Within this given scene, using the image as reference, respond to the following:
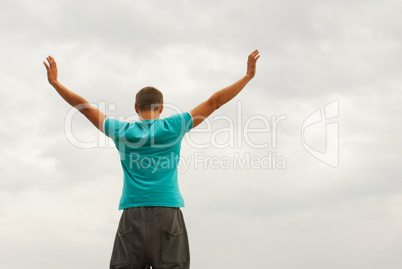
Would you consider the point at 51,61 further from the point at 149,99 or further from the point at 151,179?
the point at 151,179

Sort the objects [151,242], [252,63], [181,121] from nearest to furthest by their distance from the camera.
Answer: [151,242] < [181,121] < [252,63]

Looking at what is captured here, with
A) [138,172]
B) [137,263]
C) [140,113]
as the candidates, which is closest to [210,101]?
[140,113]

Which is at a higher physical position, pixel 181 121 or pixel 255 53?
pixel 255 53

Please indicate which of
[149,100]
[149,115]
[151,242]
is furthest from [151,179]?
[149,100]

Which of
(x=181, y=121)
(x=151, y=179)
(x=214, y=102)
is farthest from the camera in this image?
(x=214, y=102)

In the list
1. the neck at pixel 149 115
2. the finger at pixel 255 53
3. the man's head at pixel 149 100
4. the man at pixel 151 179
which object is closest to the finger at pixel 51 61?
the man at pixel 151 179

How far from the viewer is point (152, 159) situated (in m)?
5.64

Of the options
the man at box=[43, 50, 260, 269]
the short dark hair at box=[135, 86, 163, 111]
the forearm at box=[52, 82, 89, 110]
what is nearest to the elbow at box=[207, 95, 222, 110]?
the man at box=[43, 50, 260, 269]

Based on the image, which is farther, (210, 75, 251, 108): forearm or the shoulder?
(210, 75, 251, 108): forearm

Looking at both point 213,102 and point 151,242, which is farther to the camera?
point 213,102

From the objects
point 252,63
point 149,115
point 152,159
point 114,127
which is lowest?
point 152,159

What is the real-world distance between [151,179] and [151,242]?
0.81 metres

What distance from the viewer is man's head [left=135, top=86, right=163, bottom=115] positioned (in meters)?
5.92

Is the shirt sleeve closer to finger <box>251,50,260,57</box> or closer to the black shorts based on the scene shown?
the black shorts
